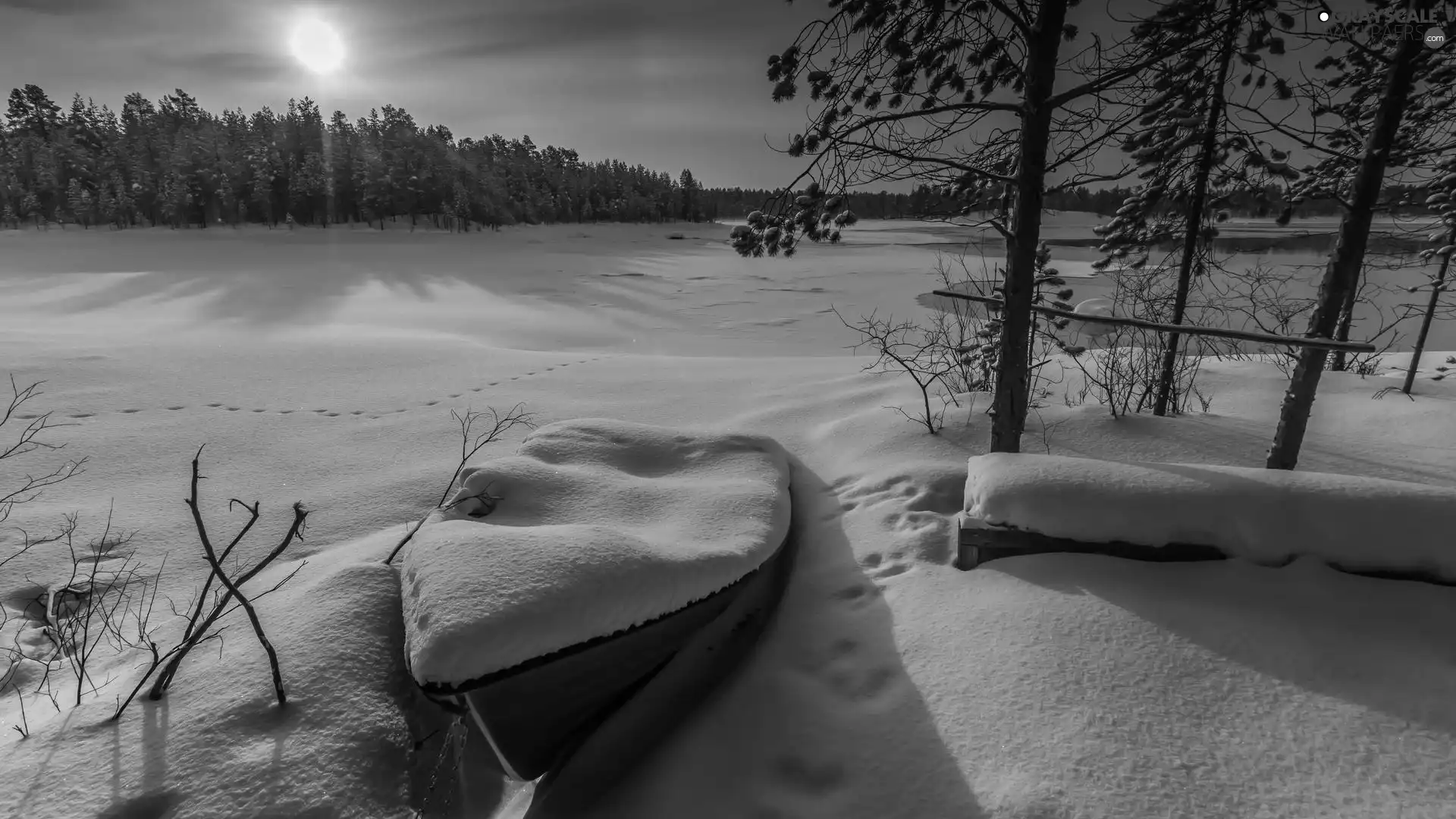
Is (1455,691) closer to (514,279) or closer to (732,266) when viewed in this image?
(514,279)

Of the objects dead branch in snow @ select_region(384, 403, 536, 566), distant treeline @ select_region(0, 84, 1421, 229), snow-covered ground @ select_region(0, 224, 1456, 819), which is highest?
distant treeline @ select_region(0, 84, 1421, 229)

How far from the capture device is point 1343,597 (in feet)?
7.03

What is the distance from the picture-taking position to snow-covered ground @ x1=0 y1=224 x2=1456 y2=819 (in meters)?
1.68

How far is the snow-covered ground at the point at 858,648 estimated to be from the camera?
66.1 inches

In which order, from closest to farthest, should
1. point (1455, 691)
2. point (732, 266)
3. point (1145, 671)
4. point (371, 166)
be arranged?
1. point (1455, 691)
2. point (1145, 671)
3. point (732, 266)
4. point (371, 166)

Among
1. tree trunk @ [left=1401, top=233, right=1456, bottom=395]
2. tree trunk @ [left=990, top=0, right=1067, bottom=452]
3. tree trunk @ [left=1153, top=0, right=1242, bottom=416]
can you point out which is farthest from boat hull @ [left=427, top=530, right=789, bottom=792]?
tree trunk @ [left=1401, top=233, right=1456, bottom=395]

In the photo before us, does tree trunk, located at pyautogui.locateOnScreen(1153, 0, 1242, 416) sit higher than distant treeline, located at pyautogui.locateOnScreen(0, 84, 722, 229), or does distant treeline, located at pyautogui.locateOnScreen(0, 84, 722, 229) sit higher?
distant treeline, located at pyautogui.locateOnScreen(0, 84, 722, 229)

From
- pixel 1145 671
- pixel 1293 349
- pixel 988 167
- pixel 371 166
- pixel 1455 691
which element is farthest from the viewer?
pixel 371 166

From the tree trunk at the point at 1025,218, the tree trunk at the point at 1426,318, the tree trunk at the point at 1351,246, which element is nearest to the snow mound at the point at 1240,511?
the tree trunk at the point at 1025,218

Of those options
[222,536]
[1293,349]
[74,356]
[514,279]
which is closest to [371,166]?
[514,279]

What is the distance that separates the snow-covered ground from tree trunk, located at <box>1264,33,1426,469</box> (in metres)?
0.80

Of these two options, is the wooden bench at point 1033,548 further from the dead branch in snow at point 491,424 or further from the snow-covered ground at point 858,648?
the dead branch in snow at point 491,424

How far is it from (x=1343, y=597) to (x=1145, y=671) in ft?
2.98

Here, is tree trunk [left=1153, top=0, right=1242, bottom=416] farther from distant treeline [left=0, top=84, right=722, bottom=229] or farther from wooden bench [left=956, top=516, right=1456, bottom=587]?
distant treeline [left=0, top=84, right=722, bottom=229]
